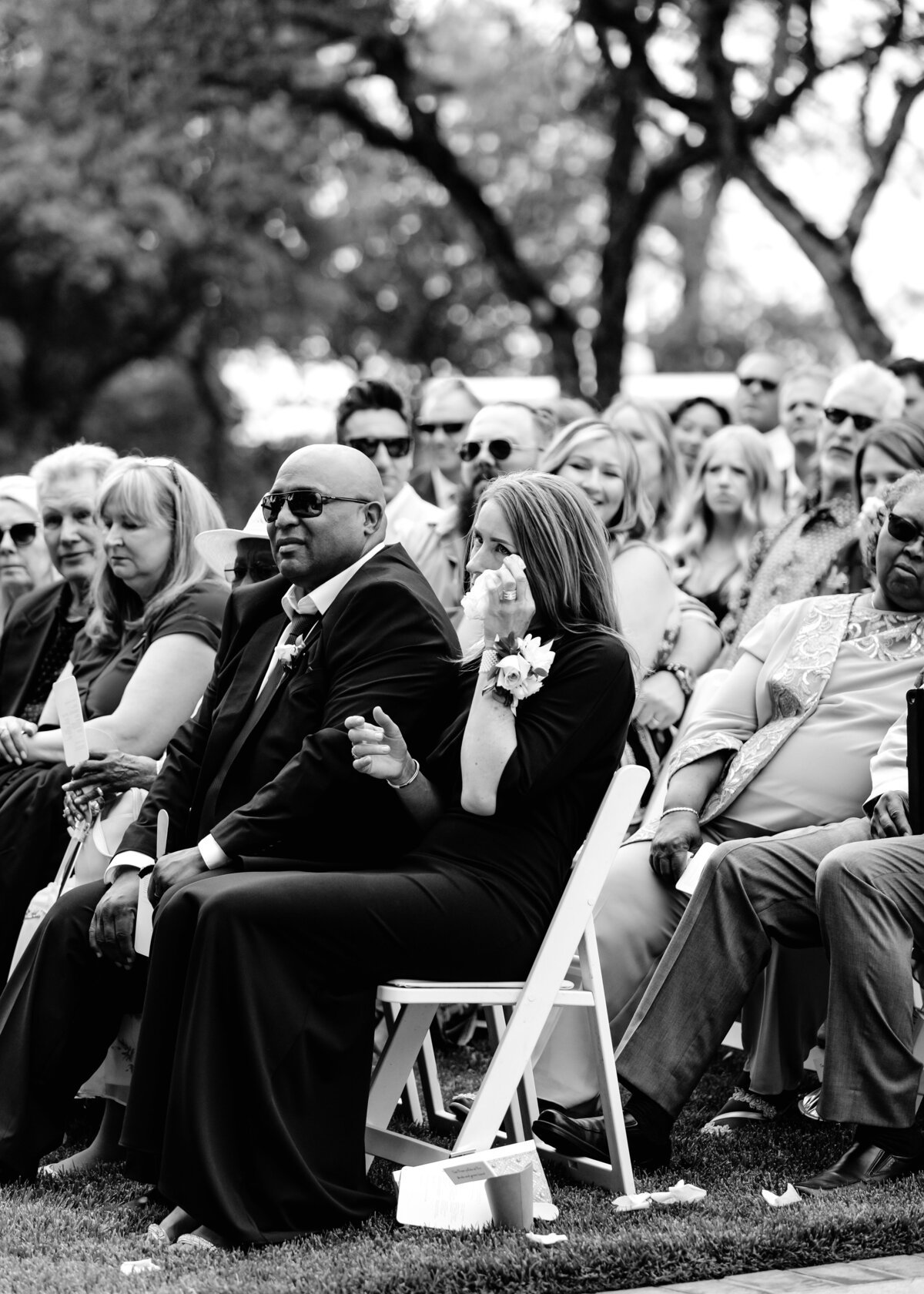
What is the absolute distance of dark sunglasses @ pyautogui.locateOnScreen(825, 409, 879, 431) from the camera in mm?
6898

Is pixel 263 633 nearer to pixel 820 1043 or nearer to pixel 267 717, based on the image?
pixel 267 717

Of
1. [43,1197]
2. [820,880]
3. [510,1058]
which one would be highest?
[820,880]

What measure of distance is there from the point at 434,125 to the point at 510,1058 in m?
16.4

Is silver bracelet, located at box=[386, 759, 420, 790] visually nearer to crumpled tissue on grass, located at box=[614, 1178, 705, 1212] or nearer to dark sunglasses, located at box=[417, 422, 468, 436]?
crumpled tissue on grass, located at box=[614, 1178, 705, 1212]

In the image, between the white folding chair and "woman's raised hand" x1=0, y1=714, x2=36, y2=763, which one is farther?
"woman's raised hand" x1=0, y1=714, x2=36, y2=763

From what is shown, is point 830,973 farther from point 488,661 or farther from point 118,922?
point 118,922

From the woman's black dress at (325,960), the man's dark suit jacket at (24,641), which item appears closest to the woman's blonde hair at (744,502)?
the man's dark suit jacket at (24,641)

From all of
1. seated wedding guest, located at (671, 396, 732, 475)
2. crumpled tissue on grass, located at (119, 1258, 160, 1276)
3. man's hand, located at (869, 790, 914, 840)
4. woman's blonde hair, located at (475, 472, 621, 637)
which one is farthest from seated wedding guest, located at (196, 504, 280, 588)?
seated wedding guest, located at (671, 396, 732, 475)

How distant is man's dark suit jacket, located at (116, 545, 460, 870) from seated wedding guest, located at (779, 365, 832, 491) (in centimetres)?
408

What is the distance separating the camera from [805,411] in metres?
8.21

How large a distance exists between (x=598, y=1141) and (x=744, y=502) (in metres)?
3.55

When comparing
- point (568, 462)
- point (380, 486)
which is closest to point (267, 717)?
point (380, 486)

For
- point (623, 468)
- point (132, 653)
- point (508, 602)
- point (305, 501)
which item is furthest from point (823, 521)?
point (508, 602)

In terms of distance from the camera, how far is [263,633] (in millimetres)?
4758
